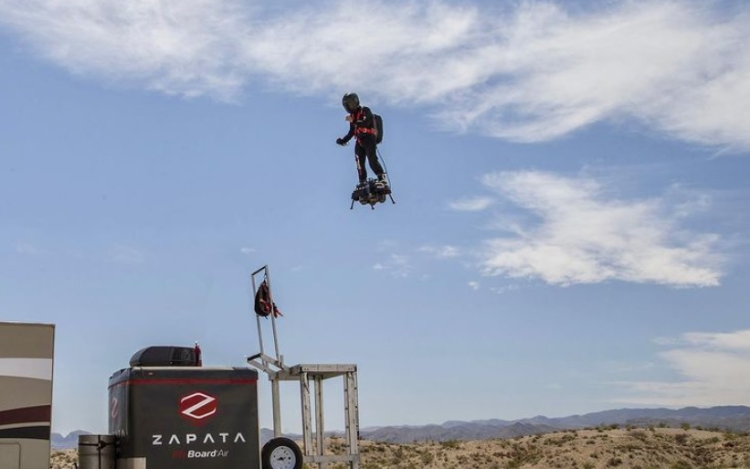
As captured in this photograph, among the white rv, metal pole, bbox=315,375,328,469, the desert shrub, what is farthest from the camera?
the desert shrub

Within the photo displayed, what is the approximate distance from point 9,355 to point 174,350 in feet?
9.79

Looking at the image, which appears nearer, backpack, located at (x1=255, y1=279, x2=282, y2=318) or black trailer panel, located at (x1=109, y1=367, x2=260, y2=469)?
black trailer panel, located at (x1=109, y1=367, x2=260, y2=469)

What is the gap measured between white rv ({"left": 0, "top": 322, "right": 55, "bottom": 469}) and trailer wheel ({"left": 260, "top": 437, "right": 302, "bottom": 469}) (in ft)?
12.9

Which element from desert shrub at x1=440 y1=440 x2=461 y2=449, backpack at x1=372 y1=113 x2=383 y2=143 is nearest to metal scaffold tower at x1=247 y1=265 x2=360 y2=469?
backpack at x1=372 y1=113 x2=383 y2=143

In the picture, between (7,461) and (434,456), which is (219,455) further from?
(434,456)

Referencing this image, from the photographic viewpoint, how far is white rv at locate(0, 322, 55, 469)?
45.7 ft

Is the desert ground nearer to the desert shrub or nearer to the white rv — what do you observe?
the desert shrub

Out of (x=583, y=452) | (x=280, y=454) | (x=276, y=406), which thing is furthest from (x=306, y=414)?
(x=583, y=452)

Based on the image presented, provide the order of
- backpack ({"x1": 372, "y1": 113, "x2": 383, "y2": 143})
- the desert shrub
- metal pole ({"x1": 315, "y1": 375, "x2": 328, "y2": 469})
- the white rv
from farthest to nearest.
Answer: the desert shrub < backpack ({"x1": 372, "y1": 113, "x2": 383, "y2": 143}) < metal pole ({"x1": 315, "y1": 375, "x2": 328, "y2": 469}) < the white rv

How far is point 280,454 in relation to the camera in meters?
16.8

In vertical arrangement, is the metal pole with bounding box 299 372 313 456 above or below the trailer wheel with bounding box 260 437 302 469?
above

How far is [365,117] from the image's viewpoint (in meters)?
20.4

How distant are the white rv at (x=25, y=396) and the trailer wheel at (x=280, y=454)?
393 cm

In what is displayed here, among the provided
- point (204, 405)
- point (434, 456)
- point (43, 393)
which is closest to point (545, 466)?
point (434, 456)
